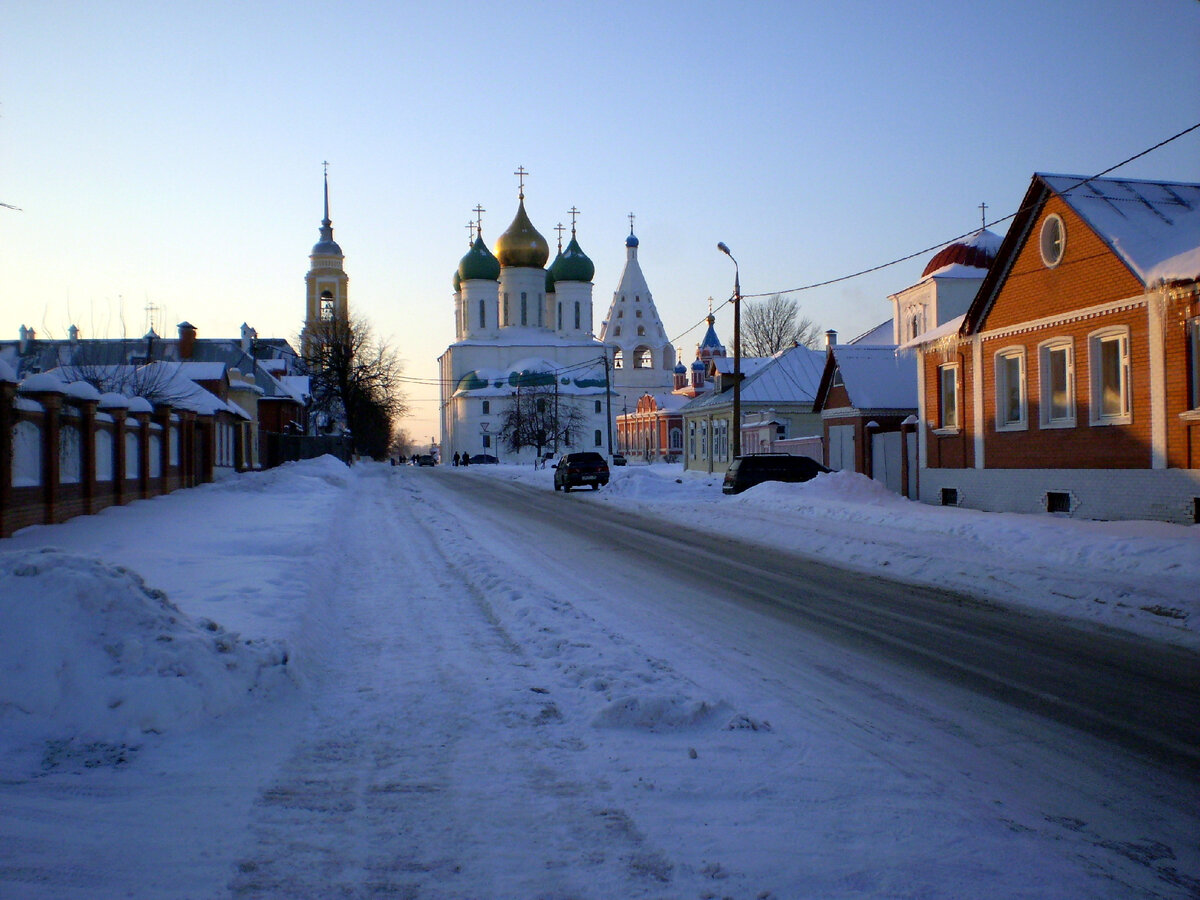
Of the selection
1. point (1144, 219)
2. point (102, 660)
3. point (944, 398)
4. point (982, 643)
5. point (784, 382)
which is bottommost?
point (982, 643)

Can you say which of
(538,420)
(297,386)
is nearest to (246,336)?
(297,386)

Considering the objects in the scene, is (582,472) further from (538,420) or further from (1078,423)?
(538,420)

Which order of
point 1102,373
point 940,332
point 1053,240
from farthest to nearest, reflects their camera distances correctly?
point 940,332 → point 1053,240 → point 1102,373

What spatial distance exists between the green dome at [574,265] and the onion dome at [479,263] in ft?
22.8

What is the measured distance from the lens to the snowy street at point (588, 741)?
4.11 meters

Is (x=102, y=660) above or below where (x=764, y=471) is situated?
below

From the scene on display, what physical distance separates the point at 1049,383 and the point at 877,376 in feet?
36.1

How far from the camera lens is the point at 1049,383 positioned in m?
21.1

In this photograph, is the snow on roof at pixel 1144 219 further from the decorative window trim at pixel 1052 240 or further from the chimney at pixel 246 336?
the chimney at pixel 246 336

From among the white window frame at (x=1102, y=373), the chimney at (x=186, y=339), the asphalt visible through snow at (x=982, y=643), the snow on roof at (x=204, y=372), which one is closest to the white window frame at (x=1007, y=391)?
the white window frame at (x=1102, y=373)

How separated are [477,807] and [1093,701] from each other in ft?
14.7

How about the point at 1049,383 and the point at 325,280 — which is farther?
the point at 325,280

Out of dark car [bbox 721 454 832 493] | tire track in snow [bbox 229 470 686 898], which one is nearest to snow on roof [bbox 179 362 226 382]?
dark car [bbox 721 454 832 493]

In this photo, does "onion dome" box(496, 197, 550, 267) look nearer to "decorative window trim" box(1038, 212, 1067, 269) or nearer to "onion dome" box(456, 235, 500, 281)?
"onion dome" box(456, 235, 500, 281)
